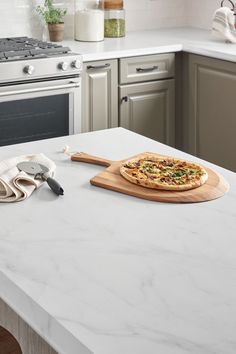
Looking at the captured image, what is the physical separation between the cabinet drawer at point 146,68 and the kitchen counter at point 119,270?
2.43 metres

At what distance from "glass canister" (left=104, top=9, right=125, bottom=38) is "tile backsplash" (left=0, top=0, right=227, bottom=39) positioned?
0.72 feet

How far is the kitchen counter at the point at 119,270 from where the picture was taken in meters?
1.36

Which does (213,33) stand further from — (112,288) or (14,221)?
(112,288)

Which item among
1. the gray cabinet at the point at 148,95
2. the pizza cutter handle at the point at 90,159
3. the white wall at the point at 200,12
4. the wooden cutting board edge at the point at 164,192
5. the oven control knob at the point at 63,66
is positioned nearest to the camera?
the wooden cutting board edge at the point at 164,192

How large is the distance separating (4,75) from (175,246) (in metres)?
2.42

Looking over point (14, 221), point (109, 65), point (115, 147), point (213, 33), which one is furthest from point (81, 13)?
point (14, 221)

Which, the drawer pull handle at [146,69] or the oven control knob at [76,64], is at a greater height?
the oven control knob at [76,64]

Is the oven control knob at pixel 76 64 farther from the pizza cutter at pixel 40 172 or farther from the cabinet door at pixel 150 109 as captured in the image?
the pizza cutter at pixel 40 172

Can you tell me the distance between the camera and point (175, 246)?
1735 mm

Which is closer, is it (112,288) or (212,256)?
(112,288)

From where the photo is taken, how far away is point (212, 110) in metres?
4.65

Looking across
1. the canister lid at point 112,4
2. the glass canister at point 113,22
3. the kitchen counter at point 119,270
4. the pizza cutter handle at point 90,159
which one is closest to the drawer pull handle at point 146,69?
the glass canister at point 113,22

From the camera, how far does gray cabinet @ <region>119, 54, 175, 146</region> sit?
15.1 feet

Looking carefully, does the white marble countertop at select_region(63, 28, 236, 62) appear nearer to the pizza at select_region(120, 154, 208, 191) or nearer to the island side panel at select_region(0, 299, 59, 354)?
the pizza at select_region(120, 154, 208, 191)
